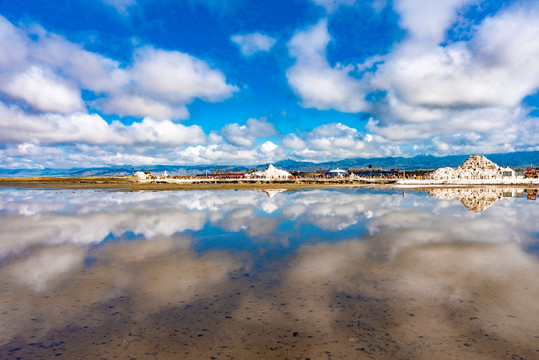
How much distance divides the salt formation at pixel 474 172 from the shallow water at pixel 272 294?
8141cm

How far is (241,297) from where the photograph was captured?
7965 mm

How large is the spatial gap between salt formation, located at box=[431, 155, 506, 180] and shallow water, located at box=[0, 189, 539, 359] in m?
81.4

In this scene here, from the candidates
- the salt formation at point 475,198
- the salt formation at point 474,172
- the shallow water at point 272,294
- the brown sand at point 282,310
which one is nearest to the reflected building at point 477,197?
the salt formation at point 475,198

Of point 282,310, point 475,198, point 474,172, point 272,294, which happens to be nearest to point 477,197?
point 475,198

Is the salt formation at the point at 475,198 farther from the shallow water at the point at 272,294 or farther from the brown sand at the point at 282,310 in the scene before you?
the brown sand at the point at 282,310

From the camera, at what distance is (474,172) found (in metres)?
89.6

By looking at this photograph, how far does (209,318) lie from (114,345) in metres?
1.85

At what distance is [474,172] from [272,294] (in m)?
100

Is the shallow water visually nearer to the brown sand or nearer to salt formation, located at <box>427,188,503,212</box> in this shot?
the brown sand

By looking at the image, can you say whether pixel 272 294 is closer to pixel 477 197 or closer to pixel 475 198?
pixel 475 198

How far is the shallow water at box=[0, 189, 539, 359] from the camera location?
5.83m

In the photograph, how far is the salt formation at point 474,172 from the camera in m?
85.9

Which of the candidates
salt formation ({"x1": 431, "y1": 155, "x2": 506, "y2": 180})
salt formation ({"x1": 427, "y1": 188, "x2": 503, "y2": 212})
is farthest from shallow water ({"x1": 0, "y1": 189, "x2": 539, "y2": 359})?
salt formation ({"x1": 431, "y1": 155, "x2": 506, "y2": 180})

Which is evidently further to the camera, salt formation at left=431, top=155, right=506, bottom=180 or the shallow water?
salt formation at left=431, top=155, right=506, bottom=180
